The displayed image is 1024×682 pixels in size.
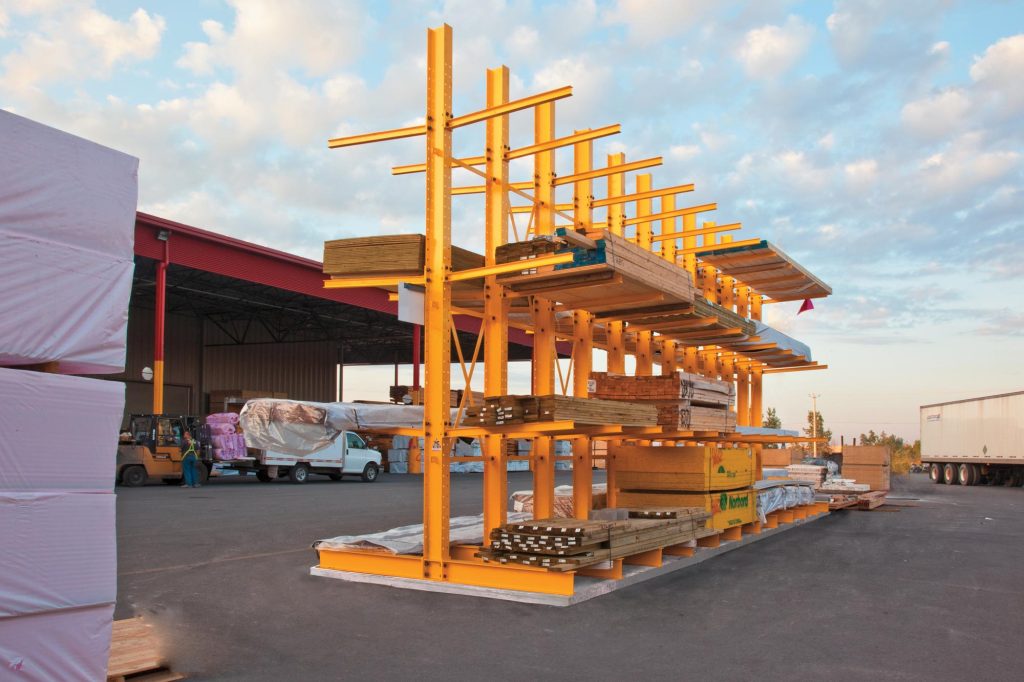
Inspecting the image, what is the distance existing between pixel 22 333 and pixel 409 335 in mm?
39820

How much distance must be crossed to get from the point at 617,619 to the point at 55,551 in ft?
15.4

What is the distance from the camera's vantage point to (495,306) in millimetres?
9883

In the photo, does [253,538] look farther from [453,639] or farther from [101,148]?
[101,148]

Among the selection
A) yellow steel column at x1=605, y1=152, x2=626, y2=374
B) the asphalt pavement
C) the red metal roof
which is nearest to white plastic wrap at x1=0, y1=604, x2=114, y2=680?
the asphalt pavement

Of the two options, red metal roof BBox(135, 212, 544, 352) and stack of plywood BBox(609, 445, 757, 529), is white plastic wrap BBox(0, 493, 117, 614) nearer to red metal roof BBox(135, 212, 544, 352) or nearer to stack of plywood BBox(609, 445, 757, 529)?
stack of plywood BBox(609, 445, 757, 529)

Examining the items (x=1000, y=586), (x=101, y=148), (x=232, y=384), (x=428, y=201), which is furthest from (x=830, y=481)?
(x=232, y=384)

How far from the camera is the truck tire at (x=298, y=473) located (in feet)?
93.4

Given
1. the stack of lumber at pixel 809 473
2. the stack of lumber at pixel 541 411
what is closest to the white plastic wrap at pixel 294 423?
the stack of lumber at pixel 809 473

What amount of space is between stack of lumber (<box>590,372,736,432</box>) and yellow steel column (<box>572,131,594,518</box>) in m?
0.32

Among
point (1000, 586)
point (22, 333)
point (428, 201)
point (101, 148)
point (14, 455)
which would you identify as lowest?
point (1000, 586)

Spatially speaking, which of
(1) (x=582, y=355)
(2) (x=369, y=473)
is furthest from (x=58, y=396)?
(2) (x=369, y=473)

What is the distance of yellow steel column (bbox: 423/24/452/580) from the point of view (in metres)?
9.00

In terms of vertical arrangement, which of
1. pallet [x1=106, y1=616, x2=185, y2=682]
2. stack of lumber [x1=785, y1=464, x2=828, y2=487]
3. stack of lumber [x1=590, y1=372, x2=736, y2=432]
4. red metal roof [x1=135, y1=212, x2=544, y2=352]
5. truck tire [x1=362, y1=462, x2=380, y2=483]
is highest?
red metal roof [x1=135, y1=212, x2=544, y2=352]

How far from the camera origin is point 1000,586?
9.84m
